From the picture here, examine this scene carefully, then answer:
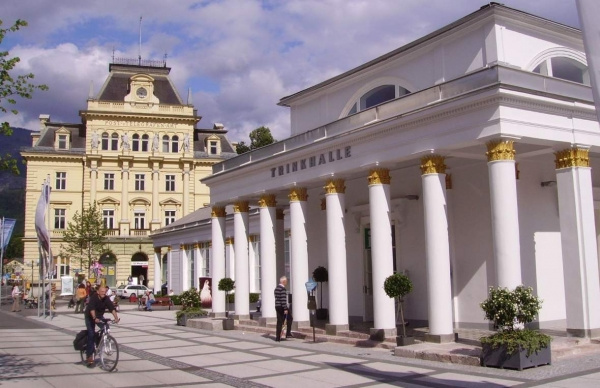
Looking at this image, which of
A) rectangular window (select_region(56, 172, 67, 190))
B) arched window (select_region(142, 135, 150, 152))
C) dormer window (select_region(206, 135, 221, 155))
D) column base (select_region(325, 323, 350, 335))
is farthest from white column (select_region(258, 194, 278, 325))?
dormer window (select_region(206, 135, 221, 155))

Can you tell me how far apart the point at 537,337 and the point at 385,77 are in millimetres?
10092

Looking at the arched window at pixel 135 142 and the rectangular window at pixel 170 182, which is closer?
the arched window at pixel 135 142

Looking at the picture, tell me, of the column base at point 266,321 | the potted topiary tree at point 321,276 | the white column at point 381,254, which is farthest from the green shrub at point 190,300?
the white column at point 381,254

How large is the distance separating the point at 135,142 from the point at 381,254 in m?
58.7

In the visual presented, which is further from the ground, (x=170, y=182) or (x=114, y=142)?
(x=114, y=142)

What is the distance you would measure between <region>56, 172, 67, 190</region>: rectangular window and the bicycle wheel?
60.6 metres

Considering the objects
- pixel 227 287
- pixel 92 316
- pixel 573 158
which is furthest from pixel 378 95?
pixel 92 316

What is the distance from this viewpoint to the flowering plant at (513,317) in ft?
39.8

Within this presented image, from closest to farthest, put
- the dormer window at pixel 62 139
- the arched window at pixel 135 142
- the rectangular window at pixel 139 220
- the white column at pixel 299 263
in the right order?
the white column at pixel 299 263 → the arched window at pixel 135 142 → the dormer window at pixel 62 139 → the rectangular window at pixel 139 220

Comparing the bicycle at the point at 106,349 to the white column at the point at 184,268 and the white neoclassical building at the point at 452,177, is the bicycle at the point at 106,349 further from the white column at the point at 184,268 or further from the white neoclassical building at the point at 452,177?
the white column at the point at 184,268

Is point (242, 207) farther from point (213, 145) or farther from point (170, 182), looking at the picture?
point (213, 145)

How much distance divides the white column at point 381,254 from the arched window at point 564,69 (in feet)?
17.3

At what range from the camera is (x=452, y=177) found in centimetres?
1834

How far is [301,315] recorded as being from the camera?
67.7 ft
